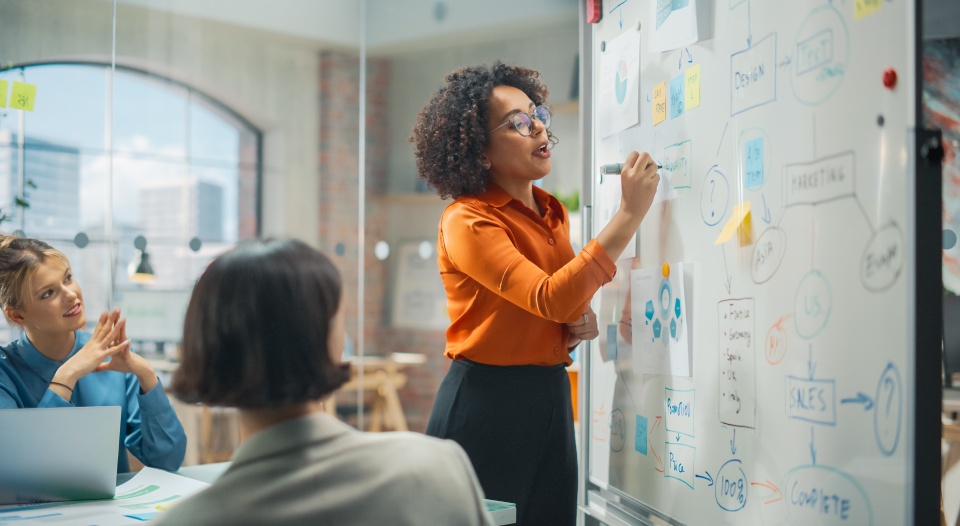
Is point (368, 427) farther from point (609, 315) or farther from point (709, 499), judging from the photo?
point (709, 499)

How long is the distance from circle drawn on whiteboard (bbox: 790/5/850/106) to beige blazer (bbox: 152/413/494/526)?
80 centimetres

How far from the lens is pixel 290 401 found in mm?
929

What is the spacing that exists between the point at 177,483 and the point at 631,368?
1.01 meters

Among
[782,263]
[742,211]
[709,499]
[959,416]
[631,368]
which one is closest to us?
[782,263]

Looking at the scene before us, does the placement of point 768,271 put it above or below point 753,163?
below

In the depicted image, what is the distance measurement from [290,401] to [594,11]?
5.23ft

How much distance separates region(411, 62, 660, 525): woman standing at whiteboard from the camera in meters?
1.69

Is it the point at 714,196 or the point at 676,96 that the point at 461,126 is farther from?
the point at 714,196

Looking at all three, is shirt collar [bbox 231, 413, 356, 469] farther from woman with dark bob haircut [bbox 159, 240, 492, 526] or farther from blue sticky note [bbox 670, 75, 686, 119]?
blue sticky note [bbox 670, 75, 686, 119]

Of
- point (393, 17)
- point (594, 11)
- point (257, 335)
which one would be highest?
point (393, 17)

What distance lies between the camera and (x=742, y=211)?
1515 mm

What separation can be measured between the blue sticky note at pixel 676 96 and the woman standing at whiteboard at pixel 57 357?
129 centimetres

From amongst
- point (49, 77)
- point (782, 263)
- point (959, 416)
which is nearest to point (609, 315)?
point (782, 263)

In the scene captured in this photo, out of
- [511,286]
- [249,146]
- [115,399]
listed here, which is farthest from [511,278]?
[249,146]
